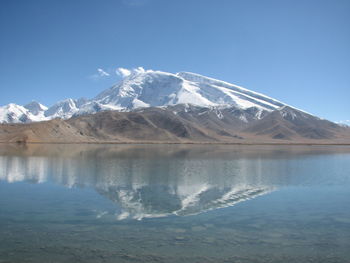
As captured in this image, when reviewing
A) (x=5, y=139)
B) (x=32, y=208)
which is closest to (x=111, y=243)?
(x=32, y=208)

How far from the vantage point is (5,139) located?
17338cm

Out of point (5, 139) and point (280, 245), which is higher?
point (5, 139)

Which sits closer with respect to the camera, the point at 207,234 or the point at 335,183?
the point at 207,234

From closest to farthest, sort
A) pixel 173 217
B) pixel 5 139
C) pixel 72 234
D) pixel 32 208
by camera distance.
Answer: pixel 72 234
pixel 173 217
pixel 32 208
pixel 5 139

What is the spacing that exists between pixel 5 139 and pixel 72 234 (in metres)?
175

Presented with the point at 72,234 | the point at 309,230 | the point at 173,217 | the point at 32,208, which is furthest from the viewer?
the point at 32,208

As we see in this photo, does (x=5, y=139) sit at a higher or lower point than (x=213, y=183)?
higher

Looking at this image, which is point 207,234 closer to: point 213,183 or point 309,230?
point 309,230

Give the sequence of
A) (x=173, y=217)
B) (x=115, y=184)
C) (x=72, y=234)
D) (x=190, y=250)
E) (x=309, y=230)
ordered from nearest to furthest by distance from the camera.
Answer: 1. (x=190, y=250)
2. (x=72, y=234)
3. (x=309, y=230)
4. (x=173, y=217)
5. (x=115, y=184)

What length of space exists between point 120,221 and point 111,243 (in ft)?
14.3

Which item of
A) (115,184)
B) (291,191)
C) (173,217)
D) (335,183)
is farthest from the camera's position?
(335,183)

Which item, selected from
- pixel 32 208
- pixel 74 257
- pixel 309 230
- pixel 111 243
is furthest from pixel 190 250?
pixel 32 208

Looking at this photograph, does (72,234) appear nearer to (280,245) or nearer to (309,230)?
(280,245)

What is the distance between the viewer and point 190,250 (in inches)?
659
